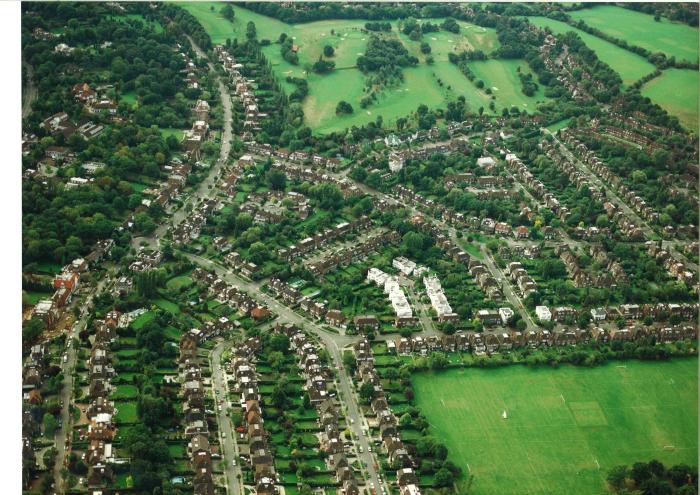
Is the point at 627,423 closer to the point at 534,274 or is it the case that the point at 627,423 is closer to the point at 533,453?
the point at 533,453

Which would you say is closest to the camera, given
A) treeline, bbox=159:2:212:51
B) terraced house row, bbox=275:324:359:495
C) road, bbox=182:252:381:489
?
terraced house row, bbox=275:324:359:495

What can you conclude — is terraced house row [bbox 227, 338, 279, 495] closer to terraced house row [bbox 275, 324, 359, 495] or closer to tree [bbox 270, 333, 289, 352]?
tree [bbox 270, 333, 289, 352]

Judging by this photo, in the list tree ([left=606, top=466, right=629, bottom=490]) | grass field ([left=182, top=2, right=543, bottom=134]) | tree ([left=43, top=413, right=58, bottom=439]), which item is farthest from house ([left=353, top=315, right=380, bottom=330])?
grass field ([left=182, top=2, right=543, bottom=134])

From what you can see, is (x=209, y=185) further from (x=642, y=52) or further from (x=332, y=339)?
(x=642, y=52)

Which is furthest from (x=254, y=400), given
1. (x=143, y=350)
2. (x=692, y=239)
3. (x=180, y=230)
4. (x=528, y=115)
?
(x=528, y=115)

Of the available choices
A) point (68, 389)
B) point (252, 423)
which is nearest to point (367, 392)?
point (252, 423)
